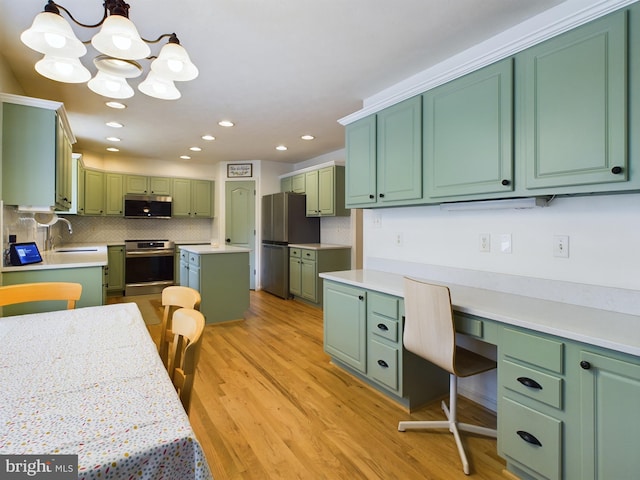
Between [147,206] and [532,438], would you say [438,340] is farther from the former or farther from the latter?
[147,206]

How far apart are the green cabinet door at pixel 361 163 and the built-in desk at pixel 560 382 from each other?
3.43ft

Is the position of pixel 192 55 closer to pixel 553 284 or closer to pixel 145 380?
pixel 145 380

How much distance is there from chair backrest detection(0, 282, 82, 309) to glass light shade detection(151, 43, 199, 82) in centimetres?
136

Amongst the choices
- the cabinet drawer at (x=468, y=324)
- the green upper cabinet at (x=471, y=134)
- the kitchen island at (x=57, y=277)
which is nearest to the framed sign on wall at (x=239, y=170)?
the kitchen island at (x=57, y=277)

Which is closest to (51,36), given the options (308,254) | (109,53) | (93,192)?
(109,53)

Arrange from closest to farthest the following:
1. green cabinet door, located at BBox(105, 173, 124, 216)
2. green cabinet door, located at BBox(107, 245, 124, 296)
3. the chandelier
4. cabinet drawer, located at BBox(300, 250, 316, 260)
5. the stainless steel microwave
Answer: the chandelier → cabinet drawer, located at BBox(300, 250, 316, 260) → green cabinet door, located at BBox(107, 245, 124, 296) → green cabinet door, located at BBox(105, 173, 124, 216) → the stainless steel microwave

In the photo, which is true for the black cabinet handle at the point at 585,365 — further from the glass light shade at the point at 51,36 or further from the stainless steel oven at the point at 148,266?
the stainless steel oven at the point at 148,266

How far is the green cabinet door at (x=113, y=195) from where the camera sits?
5.72 metres

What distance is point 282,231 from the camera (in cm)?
554

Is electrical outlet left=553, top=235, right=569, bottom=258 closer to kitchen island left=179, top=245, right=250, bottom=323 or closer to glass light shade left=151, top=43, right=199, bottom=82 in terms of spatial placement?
glass light shade left=151, top=43, right=199, bottom=82

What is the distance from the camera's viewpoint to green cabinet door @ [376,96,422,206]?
240cm

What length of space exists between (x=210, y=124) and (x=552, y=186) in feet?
11.8

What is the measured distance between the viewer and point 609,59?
149 cm

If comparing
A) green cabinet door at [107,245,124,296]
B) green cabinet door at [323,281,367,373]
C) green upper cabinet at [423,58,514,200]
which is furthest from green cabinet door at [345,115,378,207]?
green cabinet door at [107,245,124,296]
